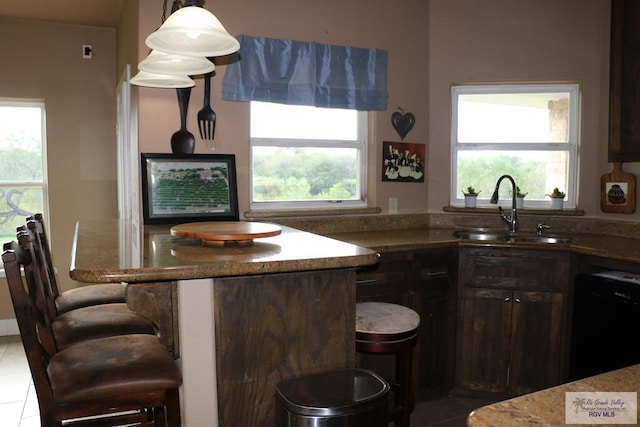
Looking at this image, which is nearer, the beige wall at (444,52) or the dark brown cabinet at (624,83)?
the dark brown cabinet at (624,83)

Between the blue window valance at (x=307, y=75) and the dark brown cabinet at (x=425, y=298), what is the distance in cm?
112

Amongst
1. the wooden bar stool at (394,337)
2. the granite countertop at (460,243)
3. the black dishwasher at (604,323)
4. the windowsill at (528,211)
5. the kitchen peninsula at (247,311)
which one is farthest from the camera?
the windowsill at (528,211)

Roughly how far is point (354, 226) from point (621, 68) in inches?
76.7

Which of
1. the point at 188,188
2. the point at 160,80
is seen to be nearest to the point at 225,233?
the point at 160,80

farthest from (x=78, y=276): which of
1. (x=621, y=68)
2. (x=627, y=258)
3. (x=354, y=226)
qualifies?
(x=621, y=68)

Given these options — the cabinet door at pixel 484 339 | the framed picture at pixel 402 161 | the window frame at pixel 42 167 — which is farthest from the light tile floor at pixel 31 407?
the window frame at pixel 42 167

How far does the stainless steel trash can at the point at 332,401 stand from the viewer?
4.93ft

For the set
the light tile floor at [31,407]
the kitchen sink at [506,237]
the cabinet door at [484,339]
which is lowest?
the light tile floor at [31,407]

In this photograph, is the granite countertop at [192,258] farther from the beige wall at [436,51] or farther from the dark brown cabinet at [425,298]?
the beige wall at [436,51]

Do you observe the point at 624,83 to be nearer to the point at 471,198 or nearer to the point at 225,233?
the point at 471,198

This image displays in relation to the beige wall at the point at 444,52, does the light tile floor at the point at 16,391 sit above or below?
below

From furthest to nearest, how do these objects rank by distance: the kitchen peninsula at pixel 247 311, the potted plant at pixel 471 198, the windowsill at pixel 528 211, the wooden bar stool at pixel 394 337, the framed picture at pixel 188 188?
the potted plant at pixel 471 198
the windowsill at pixel 528 211
the framed picture at pixel 188 188
the wooden bar stool at pixel 394 337
the kitchen peninsula at pixel 247 311

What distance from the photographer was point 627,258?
2580 mm

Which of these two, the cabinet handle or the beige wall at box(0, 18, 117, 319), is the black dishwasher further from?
the beige wall at box(0, 18, 117, 319)
